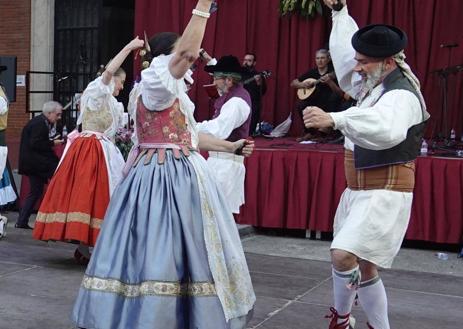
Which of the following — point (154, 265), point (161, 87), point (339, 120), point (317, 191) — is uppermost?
point (161, 87)

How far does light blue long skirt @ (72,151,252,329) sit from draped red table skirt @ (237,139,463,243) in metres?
4.41

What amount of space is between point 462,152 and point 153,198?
5.21 meters

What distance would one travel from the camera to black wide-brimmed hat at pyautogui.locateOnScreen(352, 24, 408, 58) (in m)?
4.10

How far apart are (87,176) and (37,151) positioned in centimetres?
256

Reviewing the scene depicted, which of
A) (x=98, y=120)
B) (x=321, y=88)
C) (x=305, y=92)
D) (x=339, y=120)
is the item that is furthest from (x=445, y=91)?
(x=339, y=120)

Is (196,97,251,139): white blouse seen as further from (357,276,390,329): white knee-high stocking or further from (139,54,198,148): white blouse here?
(357,276,390,329): white knee-high stocking

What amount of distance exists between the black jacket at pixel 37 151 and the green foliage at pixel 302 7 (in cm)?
409

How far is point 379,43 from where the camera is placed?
412 centimetres

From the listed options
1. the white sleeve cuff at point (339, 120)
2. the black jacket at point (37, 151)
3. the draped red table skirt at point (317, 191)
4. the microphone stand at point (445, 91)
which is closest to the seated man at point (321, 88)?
the draped red table skirt at point (317, 191)

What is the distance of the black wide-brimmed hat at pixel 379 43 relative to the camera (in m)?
4.10

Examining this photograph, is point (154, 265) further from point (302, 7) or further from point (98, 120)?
point (302, 7)

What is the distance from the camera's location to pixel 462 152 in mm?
8172

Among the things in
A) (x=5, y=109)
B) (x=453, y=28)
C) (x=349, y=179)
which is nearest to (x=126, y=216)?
(x=349, y=179)

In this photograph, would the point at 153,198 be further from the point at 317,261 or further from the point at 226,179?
the point at 317,261
